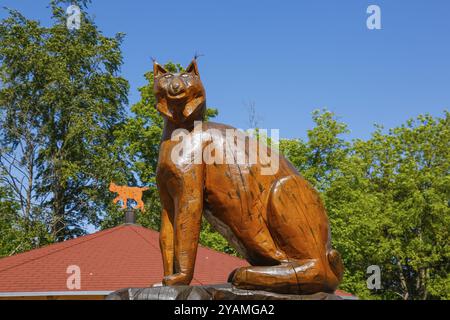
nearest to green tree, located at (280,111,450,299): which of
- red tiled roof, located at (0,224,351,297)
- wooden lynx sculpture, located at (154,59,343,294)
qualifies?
red tiled roof, located at (0,224,351,297)

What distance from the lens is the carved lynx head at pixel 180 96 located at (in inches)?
170

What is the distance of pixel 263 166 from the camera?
4.29 metres

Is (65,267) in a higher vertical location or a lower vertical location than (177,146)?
lower

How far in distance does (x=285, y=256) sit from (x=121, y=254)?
10.8 meters

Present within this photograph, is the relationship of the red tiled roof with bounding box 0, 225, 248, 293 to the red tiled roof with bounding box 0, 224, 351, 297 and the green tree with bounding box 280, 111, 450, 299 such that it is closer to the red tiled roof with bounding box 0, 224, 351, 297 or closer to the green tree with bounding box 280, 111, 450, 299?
the red tiled roof with bounding box 0, 224, 351, 297

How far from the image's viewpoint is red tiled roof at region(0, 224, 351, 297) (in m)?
12.5

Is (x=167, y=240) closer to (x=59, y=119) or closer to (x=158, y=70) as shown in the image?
(x=158, y=70)

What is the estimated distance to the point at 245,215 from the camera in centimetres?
410

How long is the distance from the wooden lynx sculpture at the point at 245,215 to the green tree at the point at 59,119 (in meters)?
21.7

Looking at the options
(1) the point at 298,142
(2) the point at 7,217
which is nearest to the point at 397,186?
(1) the point at 298,142

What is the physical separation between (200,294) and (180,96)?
5.31ft

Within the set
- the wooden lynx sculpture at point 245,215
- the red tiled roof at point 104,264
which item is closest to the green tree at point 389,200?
the red tiled roof at point 104,264

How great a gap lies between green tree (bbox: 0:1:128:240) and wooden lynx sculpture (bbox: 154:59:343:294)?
2166cm

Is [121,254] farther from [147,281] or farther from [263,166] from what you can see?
[263,166]
